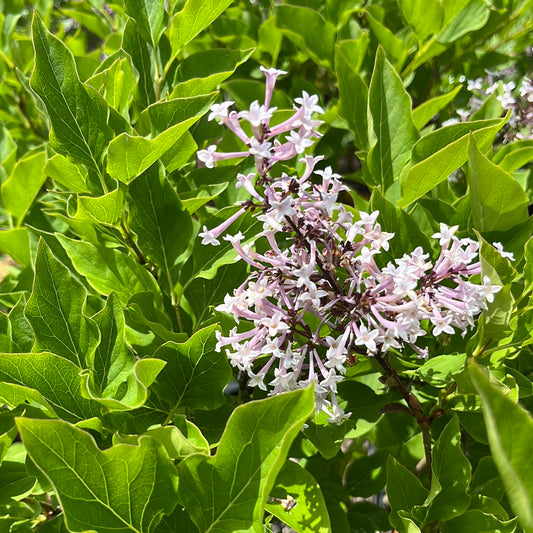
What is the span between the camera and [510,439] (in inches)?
22.2

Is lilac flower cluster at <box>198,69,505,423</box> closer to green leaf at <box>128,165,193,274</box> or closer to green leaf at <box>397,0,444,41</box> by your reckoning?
green leaf at <box>128,165,193,274</box>

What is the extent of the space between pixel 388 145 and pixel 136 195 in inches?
16.6

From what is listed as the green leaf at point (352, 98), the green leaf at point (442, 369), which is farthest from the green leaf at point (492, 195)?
the green leaf at point (352, 98)

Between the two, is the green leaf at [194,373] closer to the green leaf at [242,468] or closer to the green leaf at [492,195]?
the green leaf at [242,468]

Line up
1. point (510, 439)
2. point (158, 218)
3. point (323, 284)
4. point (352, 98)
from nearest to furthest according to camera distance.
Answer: point (510, 439), point (323, 284), point (158, 218), point (352, 98)

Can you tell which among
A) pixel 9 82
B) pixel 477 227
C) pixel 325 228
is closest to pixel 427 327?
pixel 477 227

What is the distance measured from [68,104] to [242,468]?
0.56m

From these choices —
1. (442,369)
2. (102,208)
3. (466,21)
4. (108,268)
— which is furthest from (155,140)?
(466,21)

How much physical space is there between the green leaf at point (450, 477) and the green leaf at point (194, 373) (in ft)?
1.04

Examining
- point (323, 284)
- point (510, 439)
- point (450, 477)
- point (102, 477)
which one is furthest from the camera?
point (450, 477)

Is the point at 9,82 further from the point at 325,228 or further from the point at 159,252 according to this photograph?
the point at 325,228

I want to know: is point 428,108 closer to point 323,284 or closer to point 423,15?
point 423,15

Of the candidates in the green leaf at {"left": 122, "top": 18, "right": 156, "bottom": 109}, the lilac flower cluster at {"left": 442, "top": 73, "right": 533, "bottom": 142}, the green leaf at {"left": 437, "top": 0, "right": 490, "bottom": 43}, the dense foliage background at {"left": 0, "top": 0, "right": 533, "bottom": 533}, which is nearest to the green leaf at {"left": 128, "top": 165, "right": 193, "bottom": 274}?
the dense foliage background at {"left": 0, "top": 0, "right": 533, "bottom": 533}

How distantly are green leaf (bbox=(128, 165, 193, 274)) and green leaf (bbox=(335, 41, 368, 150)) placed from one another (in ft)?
1.14
